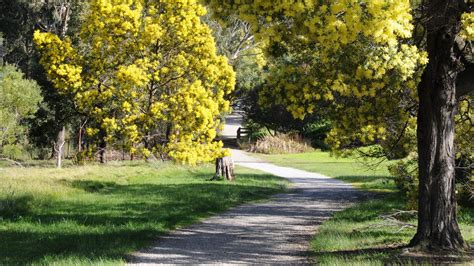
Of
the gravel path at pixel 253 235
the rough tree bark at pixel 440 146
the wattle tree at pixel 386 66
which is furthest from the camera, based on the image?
the gravel path at pixel 253 235

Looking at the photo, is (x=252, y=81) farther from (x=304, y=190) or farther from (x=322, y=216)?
(x=322, y=216)

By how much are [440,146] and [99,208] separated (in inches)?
300

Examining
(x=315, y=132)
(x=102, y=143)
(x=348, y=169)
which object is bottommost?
(x=348, y=169)

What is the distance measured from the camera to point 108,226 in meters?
10.3

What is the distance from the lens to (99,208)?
12.6m

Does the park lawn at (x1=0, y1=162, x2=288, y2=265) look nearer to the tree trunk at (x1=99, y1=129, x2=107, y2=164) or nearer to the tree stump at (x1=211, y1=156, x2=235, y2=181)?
the tree stump at (x1=211, y1=156, x2=235, y2=181)

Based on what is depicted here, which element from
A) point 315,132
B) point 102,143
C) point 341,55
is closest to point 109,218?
point 341,55

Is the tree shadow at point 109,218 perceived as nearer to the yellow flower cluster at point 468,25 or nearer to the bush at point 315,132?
the yellow flower cluster at point 468,25

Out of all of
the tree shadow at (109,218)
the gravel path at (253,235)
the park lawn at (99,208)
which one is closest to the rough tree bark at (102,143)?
the park lawn at (99,208)

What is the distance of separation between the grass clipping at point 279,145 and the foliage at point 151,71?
83.2 ft

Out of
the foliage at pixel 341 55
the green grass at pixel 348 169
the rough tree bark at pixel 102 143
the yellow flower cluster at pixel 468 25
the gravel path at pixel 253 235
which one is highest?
the yellow flower cluster at pixel 468 25

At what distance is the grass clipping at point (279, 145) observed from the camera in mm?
41969

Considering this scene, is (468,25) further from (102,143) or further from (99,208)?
(102,143)

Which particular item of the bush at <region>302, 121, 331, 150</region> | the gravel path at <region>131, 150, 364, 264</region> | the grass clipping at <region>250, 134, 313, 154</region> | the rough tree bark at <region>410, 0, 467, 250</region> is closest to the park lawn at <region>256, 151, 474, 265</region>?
the gravel path at <region>131, 150, 364, 264</region>
